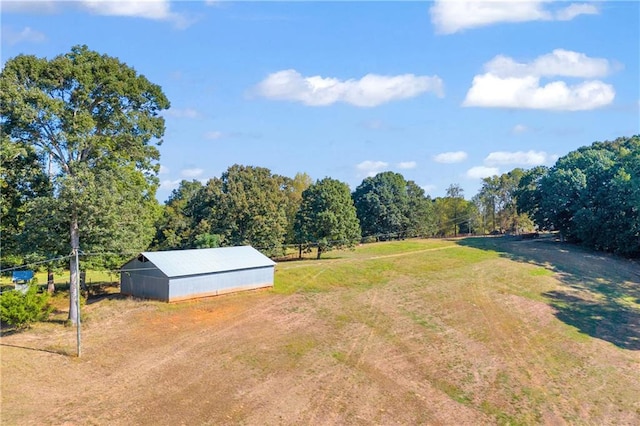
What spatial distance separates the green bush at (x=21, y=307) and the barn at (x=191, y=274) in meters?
8.61

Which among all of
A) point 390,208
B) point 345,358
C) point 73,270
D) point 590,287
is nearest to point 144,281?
point 73,270

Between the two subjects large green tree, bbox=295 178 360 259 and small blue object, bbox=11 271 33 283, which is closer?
small blue object, bbox=11 271 33 283

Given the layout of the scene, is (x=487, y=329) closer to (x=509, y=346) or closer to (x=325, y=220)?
(x=509, y=346)

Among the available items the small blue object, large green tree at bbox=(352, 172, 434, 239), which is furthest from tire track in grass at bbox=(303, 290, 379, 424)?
large green tree at bbox=(352, 172, 434, 239)

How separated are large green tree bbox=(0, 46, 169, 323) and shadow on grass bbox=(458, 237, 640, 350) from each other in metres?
35.1

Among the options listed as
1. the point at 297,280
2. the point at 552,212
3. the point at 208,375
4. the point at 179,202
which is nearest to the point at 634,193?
the point at 552,212

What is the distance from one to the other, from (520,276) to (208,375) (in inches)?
1488

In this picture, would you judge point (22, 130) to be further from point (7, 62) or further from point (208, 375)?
point (208, 375)

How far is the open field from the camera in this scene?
24.5 metres

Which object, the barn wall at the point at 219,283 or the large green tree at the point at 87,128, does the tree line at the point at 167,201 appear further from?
the barn wall at the point at 219,283

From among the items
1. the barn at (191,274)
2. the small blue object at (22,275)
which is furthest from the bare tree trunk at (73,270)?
the small blue object at (22,275)

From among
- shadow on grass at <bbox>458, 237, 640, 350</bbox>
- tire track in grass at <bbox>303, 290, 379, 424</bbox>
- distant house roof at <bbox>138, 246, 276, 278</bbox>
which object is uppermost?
distant house roof at <bbox>138, 246, 276, 278</bbox>

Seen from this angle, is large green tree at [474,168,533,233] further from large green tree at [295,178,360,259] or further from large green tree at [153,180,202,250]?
large green tree at [153,180,202,250]

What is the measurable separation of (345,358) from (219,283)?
54.0 ft
